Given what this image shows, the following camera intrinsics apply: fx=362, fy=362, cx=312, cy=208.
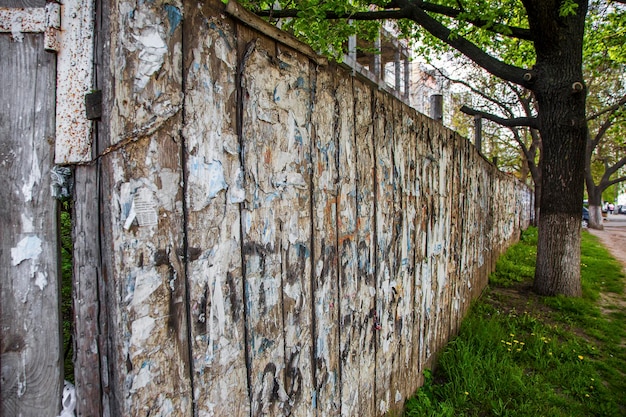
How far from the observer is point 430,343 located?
2963mm

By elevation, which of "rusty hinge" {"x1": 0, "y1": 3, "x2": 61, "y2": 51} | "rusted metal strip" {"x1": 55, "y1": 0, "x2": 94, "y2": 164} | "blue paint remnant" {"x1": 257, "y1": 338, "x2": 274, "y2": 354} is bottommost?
"blue paint remnant" {"x1": 257, "y1": 338, "x2": 274, "y2": 354}

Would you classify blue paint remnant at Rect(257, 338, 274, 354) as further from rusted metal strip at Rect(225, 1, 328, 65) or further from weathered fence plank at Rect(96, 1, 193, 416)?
rusted metal strip at Rect(225, 1, 328, 65)

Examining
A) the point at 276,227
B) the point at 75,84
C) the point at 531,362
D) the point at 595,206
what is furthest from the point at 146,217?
the point at 595,206

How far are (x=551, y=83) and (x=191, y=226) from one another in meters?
5.62

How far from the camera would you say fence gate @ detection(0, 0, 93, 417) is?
0.95 m

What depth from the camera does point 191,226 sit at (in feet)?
3.53

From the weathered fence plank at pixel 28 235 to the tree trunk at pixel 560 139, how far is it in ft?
19.1

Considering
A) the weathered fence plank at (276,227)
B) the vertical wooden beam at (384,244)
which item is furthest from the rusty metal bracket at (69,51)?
the vertical wooden beam at (384,244)

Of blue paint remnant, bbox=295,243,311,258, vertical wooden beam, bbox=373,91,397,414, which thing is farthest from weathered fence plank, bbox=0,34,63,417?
vertical wooden beam, bbox=373,91,397,414

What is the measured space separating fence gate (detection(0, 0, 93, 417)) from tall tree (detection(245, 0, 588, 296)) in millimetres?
4279

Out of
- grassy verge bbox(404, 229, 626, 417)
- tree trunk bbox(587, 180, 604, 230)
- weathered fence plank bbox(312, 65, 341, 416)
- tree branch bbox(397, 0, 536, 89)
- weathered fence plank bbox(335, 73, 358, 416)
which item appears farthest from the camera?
tree trunk bbox(587, 180, 604, 230)

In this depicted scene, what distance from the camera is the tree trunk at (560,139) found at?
15.9ft

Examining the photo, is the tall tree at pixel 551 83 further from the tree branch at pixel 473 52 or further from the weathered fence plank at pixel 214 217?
the weathered fence plank at pixel 214 217

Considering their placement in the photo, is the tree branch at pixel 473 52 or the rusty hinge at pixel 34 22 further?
the tree branch at pixel 473 52
